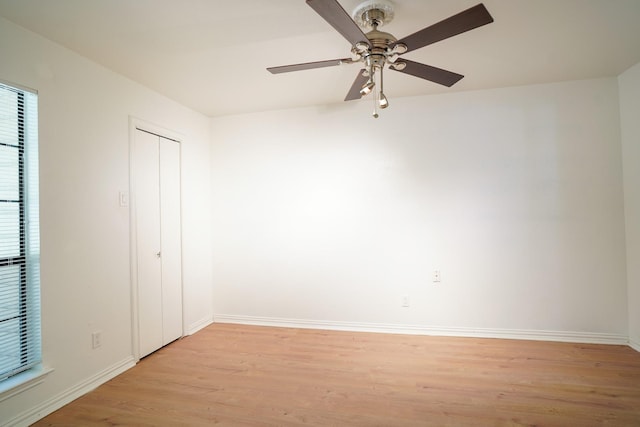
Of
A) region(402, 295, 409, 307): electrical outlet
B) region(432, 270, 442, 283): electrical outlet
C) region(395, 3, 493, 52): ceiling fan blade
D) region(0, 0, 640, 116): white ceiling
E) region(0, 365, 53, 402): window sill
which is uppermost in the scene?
region(0, 0, 640, 116): white ceiling

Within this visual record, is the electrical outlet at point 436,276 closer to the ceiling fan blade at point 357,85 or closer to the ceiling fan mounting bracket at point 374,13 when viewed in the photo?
the ceiling fan blade at point 357,85

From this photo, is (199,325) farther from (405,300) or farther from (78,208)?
(405,300)

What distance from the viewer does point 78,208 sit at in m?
2.33

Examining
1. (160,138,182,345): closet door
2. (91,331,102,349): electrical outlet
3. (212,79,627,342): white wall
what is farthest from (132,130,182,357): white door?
(212,79,627,342): white wall

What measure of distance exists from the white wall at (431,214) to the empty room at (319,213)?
0.07ft

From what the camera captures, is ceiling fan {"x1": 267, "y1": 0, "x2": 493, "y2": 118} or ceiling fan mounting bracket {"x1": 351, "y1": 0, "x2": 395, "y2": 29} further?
ceiling fan mounting bracket {"x1": 351, "y1": 0, "x2": 395, "y2": 29}

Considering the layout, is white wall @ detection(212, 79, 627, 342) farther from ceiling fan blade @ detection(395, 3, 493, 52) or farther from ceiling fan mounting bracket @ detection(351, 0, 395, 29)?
ceiling fan blade @ detection(395, 3, 493, 52)

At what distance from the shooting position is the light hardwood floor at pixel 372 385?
201 cm

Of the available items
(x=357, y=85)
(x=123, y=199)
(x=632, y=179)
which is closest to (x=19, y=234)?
(x=123, y=199)

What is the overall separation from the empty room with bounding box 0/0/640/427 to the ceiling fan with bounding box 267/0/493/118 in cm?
2

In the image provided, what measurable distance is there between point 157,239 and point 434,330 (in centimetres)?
291

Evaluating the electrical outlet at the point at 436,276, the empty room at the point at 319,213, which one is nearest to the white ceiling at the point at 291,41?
the empty room at the point at 319,213

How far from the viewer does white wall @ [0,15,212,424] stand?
2.08m

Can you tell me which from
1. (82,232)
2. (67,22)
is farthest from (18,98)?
(82,232)
